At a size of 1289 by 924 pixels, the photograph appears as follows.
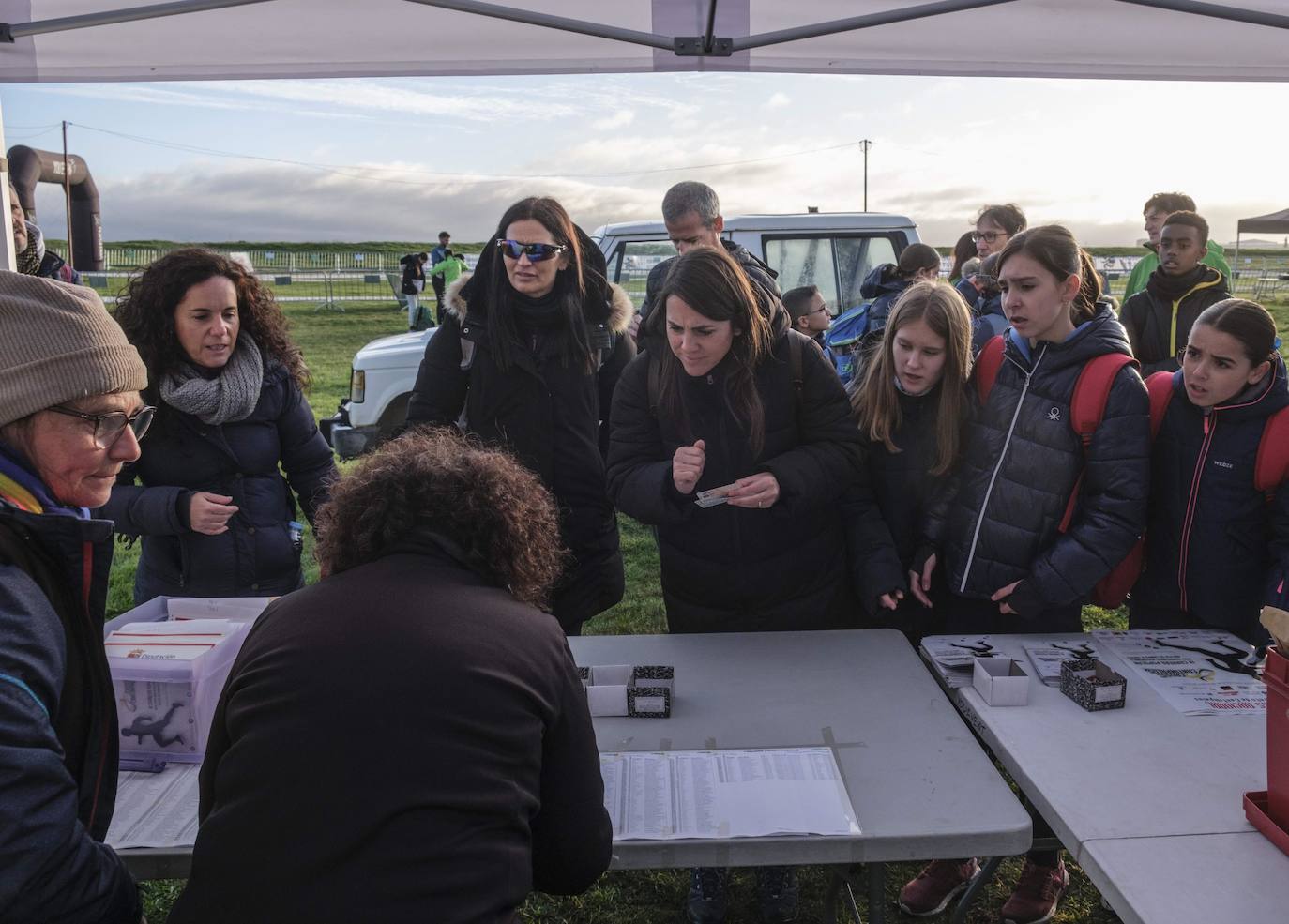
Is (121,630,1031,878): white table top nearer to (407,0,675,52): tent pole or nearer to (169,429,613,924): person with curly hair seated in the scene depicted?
(169,429,613,924): person with curly hair seated

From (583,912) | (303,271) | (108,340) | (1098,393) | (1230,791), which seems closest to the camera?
(108,340)

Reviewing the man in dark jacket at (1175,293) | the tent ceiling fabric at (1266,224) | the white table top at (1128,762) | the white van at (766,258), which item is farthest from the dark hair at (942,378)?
the tent ceiling fabric at (1266,224)

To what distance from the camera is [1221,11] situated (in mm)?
2604

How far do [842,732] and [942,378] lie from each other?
3.61ft

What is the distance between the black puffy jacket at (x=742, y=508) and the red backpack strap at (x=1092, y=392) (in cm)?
53

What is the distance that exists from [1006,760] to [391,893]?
119 centimetres

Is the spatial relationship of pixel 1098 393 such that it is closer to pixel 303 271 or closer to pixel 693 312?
pixel 693 312

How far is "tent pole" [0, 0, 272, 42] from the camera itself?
2.66 metres

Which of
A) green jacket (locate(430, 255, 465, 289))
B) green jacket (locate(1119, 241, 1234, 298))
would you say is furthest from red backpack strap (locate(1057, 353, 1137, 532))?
green jacket (locate(430, 255, 465, 289))

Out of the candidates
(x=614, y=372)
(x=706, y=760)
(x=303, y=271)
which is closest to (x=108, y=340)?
(x=706, y=760)

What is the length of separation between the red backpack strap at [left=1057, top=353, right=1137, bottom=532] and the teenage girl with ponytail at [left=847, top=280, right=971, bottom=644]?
0.31 meters

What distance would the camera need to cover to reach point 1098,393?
2.28m

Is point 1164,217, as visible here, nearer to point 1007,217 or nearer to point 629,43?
point 1007,217

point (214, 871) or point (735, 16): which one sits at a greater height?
point (735, 16)
